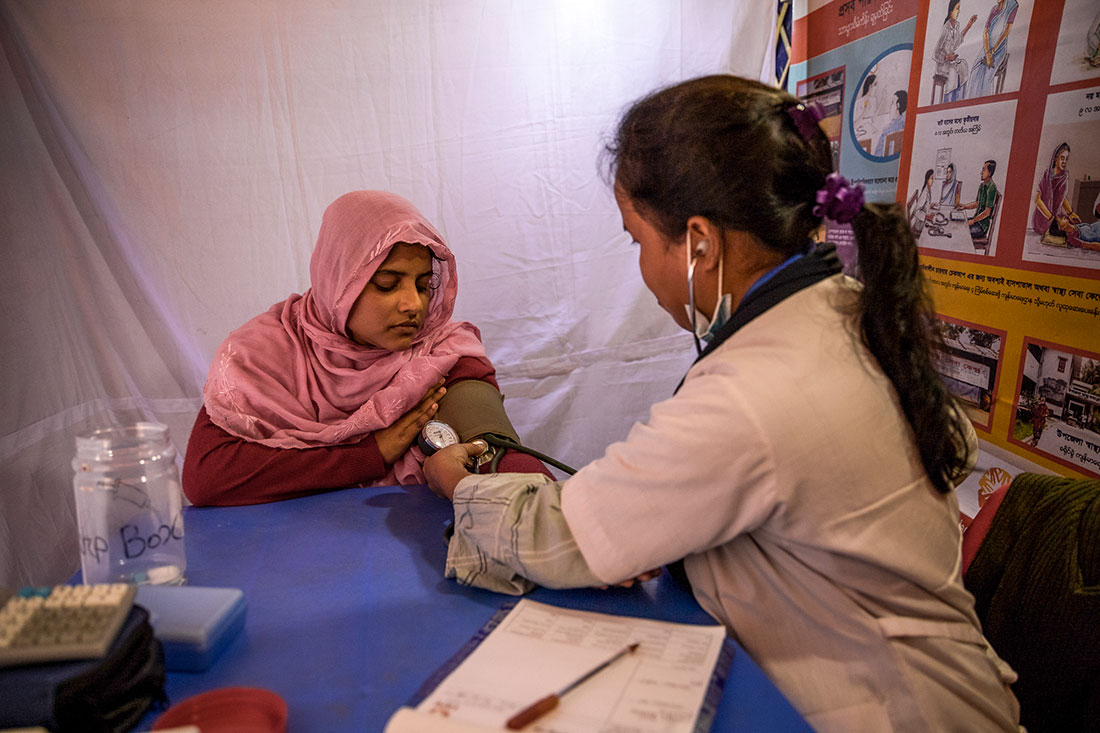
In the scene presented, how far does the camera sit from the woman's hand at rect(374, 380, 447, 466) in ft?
5.23

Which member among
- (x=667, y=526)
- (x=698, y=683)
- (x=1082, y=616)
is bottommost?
(x=1082, y=616)

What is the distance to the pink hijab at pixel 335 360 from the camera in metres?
1.59

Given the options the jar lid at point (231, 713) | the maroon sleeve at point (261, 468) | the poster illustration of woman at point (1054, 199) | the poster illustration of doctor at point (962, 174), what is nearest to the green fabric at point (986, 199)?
the poster illustration of doctor at point (962, 174)

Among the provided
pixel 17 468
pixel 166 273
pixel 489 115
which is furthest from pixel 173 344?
pixel 489 115

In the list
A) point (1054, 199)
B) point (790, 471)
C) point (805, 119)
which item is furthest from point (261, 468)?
point (1054, 199)

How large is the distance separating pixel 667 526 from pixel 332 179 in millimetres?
1888

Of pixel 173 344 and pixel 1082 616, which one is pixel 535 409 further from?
pixel 1082 616

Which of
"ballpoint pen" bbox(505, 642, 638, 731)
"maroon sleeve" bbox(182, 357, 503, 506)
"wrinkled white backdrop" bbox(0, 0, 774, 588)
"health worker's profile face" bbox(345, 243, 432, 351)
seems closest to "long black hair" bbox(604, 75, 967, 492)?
"ballpoint pen" bbox(505, 642, 638, 731)

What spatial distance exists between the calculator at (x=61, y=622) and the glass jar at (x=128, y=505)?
0.60 feet

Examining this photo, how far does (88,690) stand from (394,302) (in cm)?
108

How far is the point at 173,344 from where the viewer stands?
234 centimetres

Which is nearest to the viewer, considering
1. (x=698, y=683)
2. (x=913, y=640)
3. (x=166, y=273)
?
(x=698, y=683)

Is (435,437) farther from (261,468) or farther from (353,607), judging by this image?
(353,607)

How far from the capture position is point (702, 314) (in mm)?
1129
